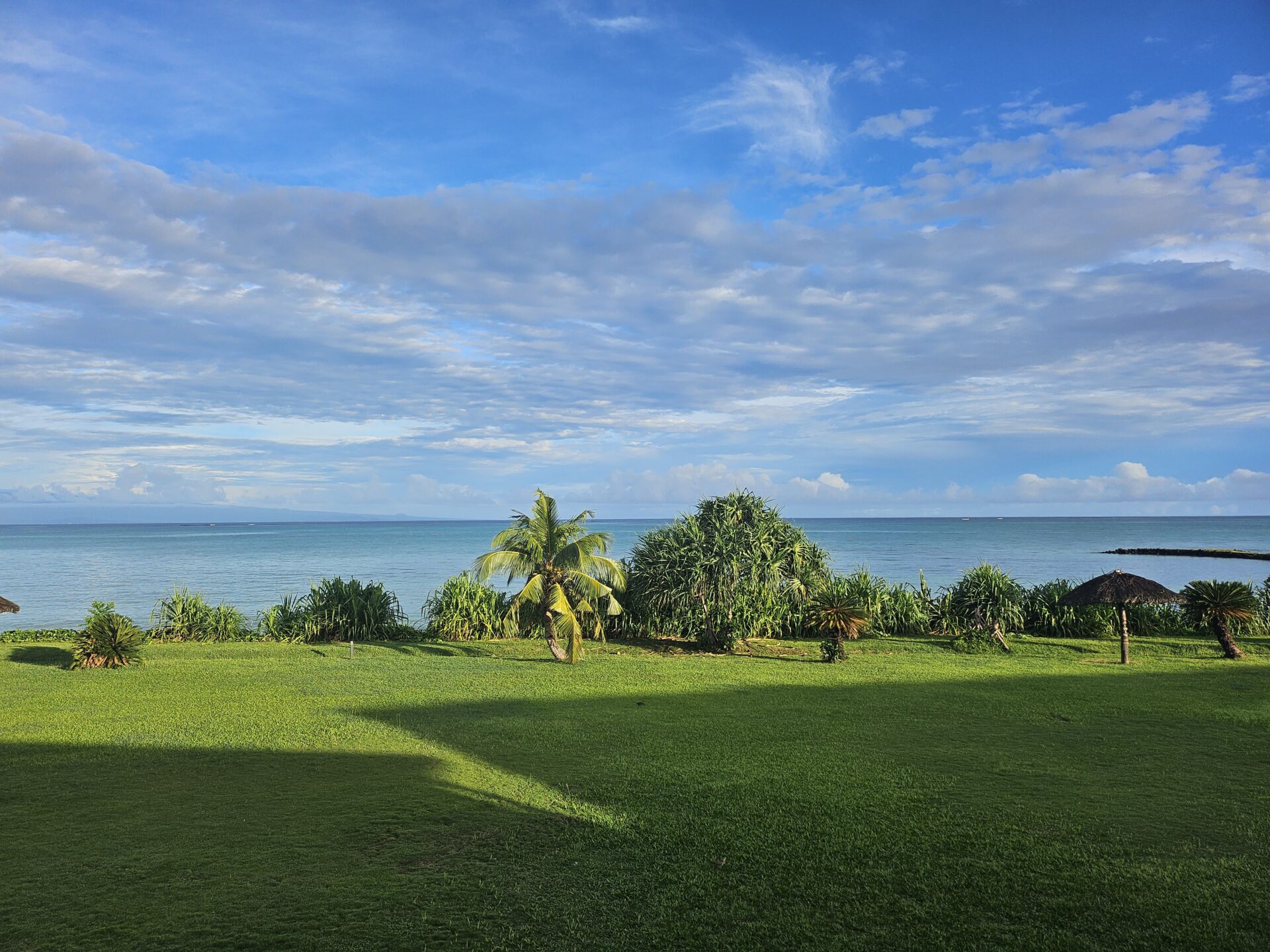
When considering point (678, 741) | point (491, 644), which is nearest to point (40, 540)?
point (491, 644)

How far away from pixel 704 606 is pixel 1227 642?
33.5 feet

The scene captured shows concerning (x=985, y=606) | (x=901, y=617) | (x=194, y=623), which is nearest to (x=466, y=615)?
(x=194, y=623)

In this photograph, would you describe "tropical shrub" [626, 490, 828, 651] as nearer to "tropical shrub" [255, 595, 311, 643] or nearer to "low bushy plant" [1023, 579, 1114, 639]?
"low bushy plant" [1023, 579, 1114, 639]

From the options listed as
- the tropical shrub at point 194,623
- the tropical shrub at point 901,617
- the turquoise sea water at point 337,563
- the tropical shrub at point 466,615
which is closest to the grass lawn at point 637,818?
the tropical shrub at point 901,617

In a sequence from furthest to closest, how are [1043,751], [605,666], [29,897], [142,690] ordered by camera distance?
[605,666]
[142,690]
[1043,751]
[29,897]

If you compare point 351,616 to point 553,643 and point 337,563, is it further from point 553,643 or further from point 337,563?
point 337,563

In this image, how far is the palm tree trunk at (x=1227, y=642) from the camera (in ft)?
48.6

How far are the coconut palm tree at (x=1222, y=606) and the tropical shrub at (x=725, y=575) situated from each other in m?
7.35

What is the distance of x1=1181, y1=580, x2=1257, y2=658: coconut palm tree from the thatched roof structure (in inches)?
19.4

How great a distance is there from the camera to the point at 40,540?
8931cm

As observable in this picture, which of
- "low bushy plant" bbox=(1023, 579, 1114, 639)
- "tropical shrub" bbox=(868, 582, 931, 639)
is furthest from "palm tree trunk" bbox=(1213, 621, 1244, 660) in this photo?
"tropical shrub" bbox=(868, 582, 931, 639)

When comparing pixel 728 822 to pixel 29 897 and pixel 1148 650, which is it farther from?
pixel 1148 650

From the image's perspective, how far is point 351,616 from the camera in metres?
18.8

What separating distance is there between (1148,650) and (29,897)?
18.1m
